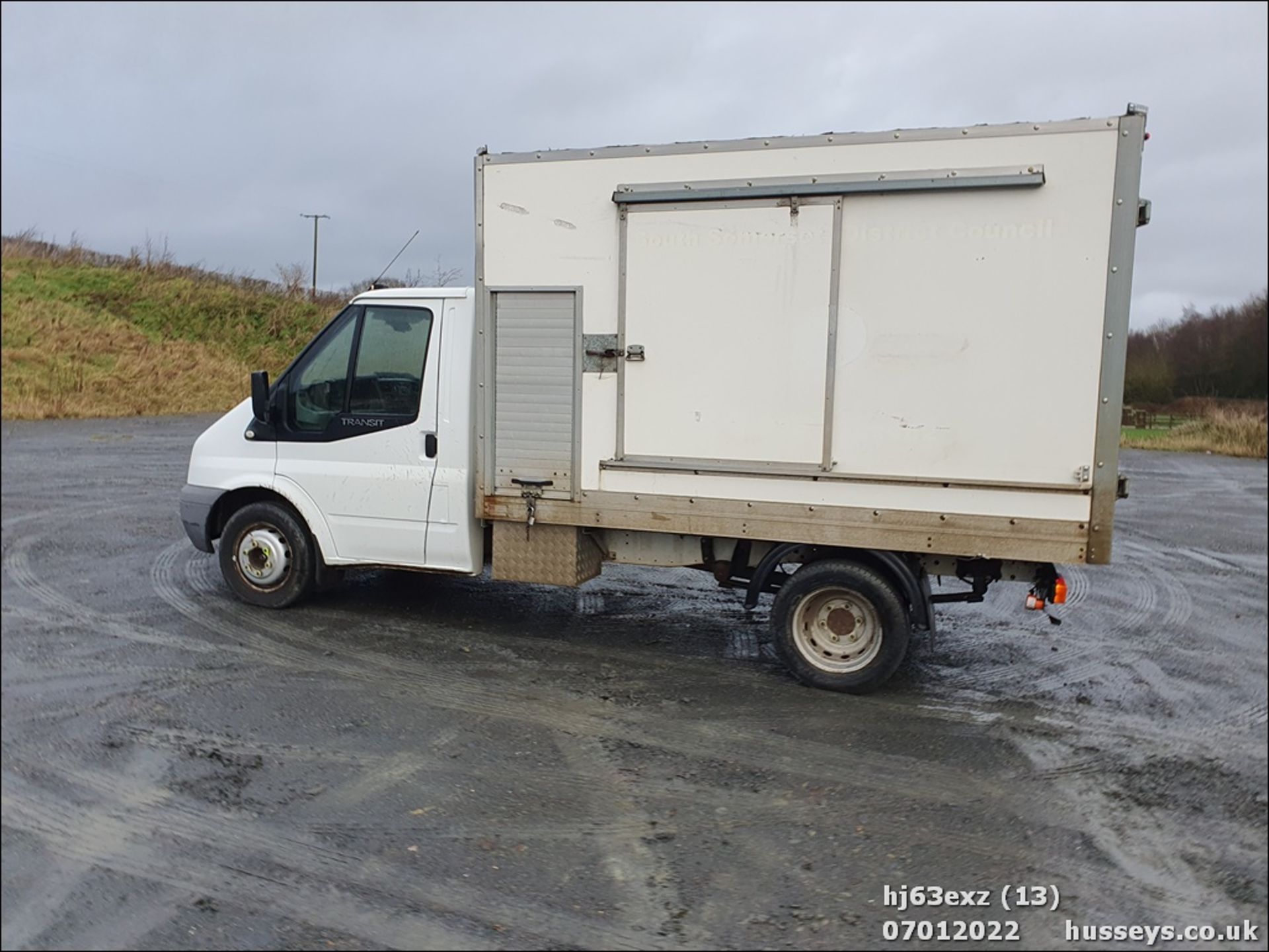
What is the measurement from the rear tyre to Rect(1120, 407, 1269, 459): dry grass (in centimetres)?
224

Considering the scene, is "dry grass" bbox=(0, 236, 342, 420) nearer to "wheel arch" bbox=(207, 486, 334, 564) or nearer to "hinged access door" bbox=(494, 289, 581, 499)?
"wheel arch" bbox=(207, 486, 334, 564)

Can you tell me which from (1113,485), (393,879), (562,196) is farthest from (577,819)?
Answer: (562,196)

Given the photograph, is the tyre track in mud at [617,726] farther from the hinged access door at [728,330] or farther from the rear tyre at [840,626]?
the hinged access door at [728,330]

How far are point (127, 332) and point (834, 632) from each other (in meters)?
4.24

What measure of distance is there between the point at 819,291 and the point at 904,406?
2.74ft

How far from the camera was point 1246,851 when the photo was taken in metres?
3.44

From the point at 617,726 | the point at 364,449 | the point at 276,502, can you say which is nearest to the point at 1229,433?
the point at 617,726

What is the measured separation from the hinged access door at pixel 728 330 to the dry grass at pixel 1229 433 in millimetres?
2292

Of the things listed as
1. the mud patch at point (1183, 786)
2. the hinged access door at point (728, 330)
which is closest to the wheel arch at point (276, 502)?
the hinged access door at point (728, 330)

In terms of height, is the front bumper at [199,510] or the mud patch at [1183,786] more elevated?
the front bumper at [199,510]

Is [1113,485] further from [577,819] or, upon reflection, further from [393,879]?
[393,879]

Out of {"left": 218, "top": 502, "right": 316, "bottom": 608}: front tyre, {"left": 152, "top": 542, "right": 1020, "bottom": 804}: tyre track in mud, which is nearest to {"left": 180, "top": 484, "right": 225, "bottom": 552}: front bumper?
{"left": 218, "top": 502, "right": 316, "bottom": 608}: front tyre

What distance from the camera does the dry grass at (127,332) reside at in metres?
1.98

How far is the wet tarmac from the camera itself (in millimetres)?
3064
